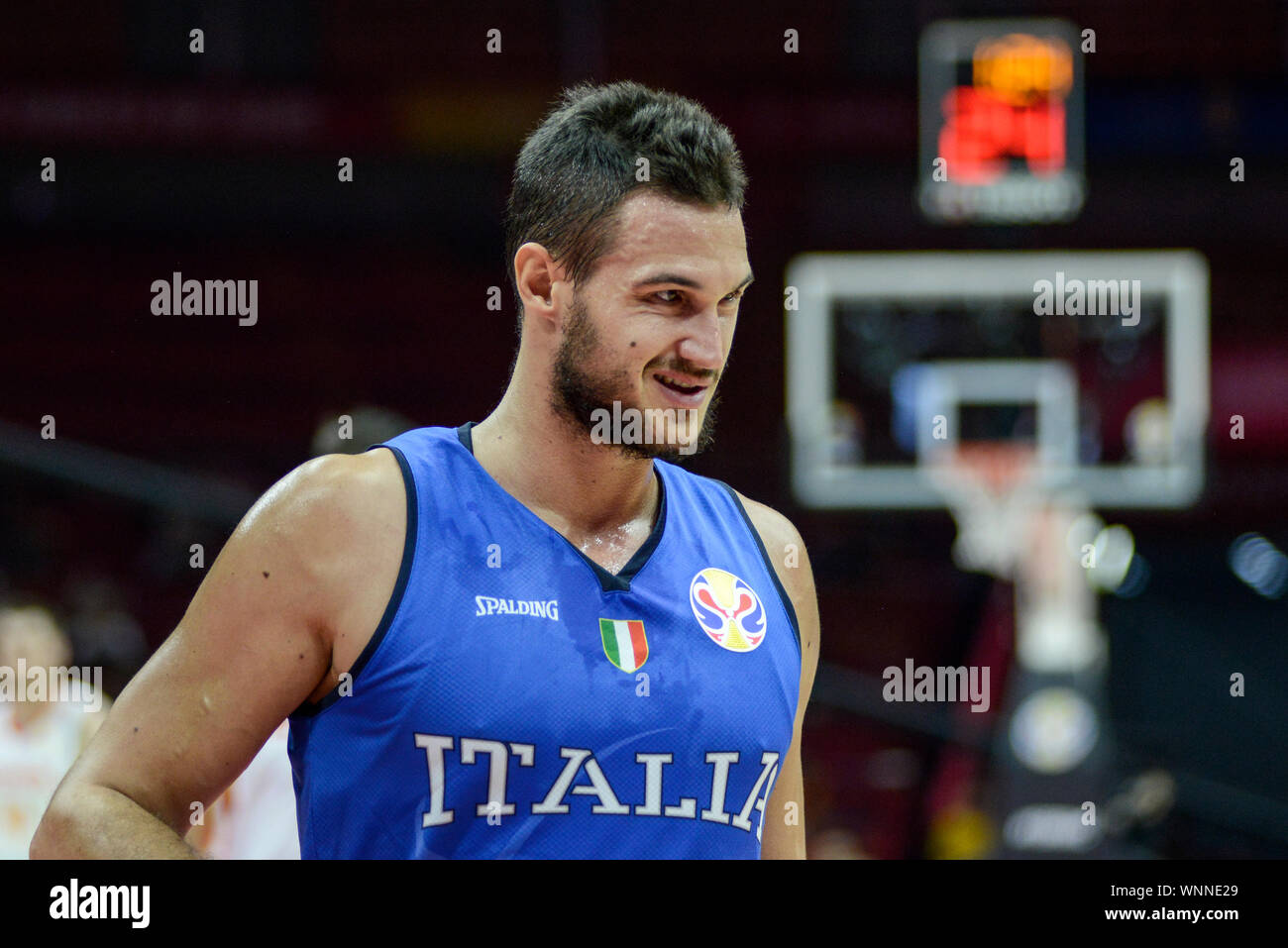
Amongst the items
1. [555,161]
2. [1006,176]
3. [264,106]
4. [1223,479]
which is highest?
[264,106]

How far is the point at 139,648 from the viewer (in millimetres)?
9891

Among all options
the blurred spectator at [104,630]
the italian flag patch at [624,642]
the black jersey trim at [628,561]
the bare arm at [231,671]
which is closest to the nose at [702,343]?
the black jersey trim at [628,561]

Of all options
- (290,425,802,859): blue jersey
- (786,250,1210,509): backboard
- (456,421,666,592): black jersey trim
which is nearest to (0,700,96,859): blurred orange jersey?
(456,421,666,592): black jersey trim

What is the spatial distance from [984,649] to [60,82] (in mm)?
8000

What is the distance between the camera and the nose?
2.11 metres

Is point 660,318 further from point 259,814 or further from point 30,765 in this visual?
point 30,765

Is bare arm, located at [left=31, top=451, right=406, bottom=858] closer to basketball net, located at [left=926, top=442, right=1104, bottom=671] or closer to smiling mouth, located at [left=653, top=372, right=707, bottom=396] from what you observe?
smiling mouth, located at [left=653, top=372, right=707, bottom=396]

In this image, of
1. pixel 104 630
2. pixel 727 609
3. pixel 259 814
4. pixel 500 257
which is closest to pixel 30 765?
pixel 259 814

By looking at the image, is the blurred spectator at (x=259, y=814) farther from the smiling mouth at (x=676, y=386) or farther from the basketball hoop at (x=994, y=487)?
the basketball hoop at (x=994, y=487)

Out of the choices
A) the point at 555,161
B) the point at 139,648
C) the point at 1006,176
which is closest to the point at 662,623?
the point at 555,161

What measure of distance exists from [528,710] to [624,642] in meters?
0.20

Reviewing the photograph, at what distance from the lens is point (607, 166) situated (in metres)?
2.19
